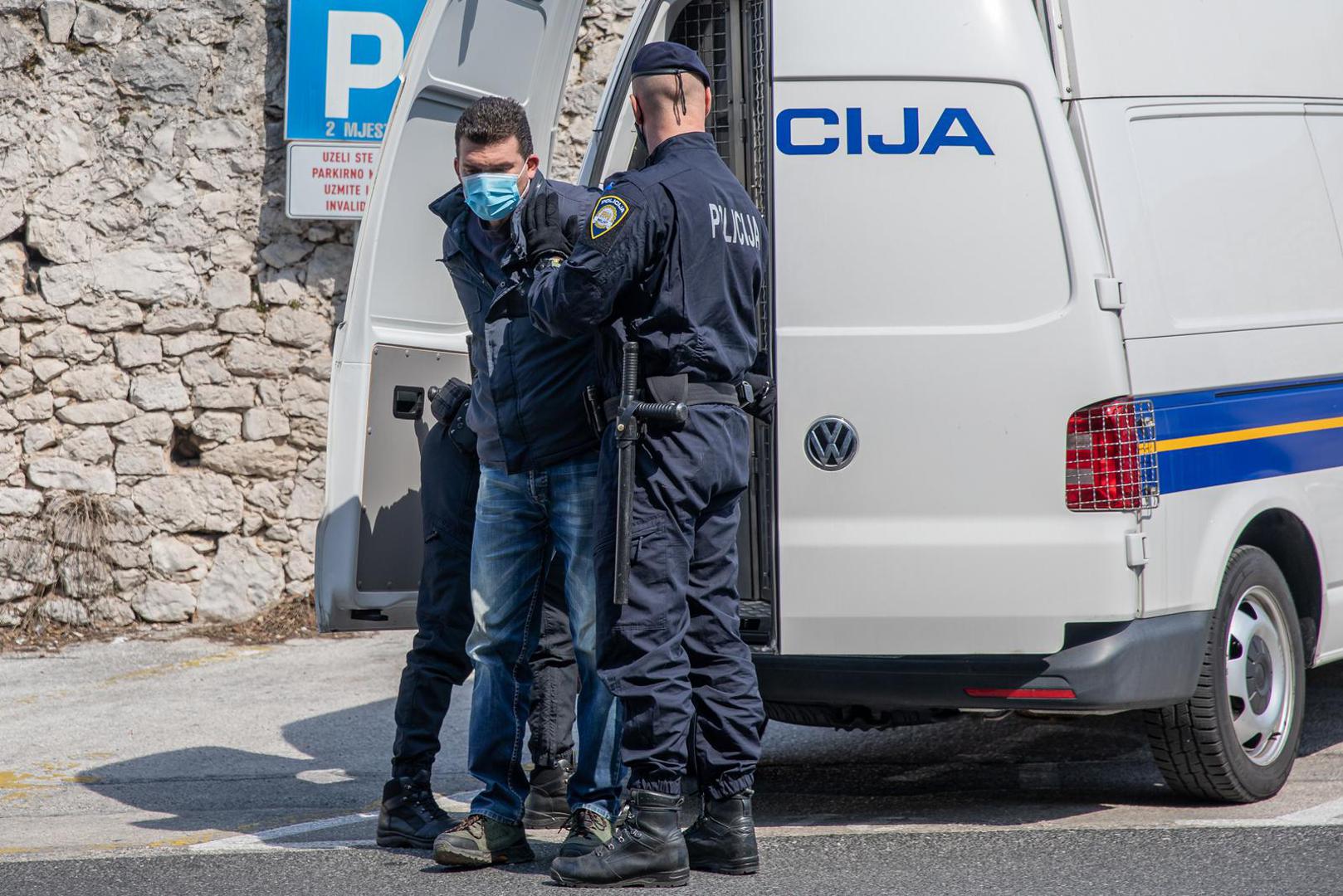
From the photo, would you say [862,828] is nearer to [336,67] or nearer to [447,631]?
[447,631]

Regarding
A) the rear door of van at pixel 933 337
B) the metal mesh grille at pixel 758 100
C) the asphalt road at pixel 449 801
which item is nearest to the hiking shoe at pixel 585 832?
the asphalt road at pixel 449 801

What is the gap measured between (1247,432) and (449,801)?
266cm

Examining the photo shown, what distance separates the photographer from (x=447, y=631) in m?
4.48

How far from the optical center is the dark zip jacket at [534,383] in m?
4.07

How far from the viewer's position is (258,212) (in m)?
8.20

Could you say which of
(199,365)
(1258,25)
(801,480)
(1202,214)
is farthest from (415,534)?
(199,365)

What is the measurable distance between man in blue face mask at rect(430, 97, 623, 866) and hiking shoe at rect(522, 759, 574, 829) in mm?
118

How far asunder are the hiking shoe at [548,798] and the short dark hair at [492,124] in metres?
1.66

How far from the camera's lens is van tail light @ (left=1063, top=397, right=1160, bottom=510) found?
13.4ft

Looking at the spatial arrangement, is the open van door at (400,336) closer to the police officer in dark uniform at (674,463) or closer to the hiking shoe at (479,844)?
the hiking shoe at (479,844)

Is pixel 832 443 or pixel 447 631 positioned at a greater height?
pixel 832 443

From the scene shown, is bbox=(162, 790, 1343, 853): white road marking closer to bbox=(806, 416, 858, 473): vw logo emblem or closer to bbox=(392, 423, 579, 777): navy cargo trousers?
bbox=(392, 423, 579, 777): navy cargo trousers

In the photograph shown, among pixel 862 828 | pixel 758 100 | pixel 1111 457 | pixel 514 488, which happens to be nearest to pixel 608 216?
pixel 514 488

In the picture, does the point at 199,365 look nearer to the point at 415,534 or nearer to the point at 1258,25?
the point at 415,534
